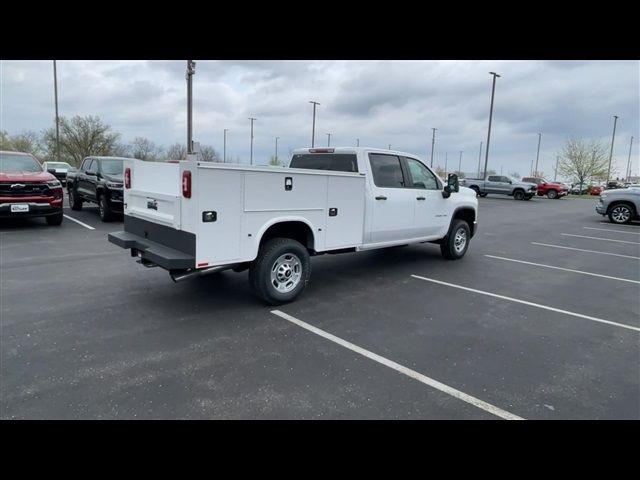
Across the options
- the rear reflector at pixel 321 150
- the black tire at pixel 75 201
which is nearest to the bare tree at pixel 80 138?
the black tire at pixel 75 201

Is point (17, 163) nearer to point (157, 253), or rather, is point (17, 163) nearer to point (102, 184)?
point (102, 184)

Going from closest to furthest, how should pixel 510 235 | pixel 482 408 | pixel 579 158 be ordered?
pixel 482 408 < pixel 510 235 < pixel 579 158

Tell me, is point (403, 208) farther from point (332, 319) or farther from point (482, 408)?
point (482, 408)

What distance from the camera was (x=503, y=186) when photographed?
3244 cm

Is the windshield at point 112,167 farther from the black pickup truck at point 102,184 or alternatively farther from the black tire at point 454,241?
the black tire at point 454,241

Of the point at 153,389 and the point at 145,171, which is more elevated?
the point at 145,171

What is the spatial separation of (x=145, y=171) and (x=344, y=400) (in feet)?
12.6

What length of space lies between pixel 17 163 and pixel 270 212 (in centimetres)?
944

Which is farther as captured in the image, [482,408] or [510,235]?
[510,235]

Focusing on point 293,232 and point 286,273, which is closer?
point 286,273

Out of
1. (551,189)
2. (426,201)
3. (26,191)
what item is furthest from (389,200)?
(551,189)
